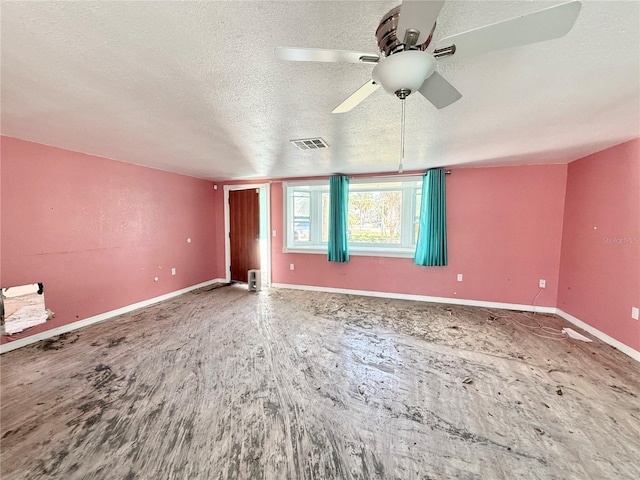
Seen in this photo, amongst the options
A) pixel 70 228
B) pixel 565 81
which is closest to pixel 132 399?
pixel 70 228

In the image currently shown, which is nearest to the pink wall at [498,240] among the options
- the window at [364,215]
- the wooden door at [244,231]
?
the window at [364,215]

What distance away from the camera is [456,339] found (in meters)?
3.03

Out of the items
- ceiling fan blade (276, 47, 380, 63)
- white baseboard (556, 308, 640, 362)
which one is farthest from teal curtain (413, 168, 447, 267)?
ceiling fan blade (276, 47, 380, 63)

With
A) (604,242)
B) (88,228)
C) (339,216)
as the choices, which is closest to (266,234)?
(339,216)

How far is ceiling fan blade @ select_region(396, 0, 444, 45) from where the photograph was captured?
0.85 meters

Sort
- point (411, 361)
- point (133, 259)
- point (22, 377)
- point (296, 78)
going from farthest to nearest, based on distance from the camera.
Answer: point (133, 259) < point (411, 361) < point (22, 377) < point (296, 78)

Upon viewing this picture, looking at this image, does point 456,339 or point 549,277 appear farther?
point 549,277

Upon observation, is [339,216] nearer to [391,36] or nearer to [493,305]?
[493,305]

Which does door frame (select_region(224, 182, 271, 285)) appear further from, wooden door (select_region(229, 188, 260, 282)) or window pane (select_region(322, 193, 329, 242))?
window pane (select_region(322, 193, 329, 242))

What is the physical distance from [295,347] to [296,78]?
252 cm

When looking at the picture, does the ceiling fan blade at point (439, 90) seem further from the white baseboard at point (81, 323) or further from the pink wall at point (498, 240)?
the white baseboard at point (81, 323)

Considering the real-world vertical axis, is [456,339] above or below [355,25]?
below

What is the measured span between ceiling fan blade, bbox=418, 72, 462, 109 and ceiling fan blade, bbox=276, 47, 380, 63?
0.33 metres

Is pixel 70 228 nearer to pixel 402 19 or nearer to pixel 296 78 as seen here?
pixel 296 78
